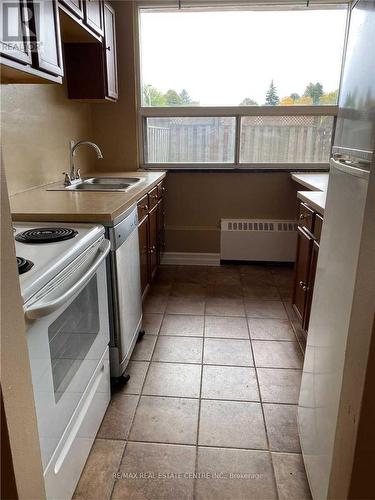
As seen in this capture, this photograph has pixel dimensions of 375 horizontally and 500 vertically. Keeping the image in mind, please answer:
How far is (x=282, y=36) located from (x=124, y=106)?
5.14ft

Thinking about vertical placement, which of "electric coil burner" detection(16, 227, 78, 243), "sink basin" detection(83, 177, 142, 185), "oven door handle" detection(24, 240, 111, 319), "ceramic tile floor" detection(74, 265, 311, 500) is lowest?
"ceramic tile floor" detection(74, 265, 311, 500)

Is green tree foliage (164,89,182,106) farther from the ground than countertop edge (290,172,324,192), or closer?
farther from the ground

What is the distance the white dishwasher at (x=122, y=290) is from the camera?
1780 millimetres

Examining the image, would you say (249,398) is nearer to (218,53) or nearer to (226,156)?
(226,156)

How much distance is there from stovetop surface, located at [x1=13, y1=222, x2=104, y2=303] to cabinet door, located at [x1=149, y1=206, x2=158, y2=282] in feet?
4.26

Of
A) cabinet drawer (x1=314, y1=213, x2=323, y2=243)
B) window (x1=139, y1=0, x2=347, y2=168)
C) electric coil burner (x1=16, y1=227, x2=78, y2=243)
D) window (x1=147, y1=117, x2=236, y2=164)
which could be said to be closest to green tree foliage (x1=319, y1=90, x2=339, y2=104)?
window (x1=139, y1=0, x2=347, y2=168)

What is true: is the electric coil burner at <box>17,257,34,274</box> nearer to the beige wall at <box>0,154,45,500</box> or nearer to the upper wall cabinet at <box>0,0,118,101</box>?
the beige wall at <box>0,154,45,500</box>

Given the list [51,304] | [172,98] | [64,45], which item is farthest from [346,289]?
[172,98]

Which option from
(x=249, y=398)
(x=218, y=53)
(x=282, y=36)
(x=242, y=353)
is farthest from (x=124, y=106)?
(x=249, y=398)

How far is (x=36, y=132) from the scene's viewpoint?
2.34m

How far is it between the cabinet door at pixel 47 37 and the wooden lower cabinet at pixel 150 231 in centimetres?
93

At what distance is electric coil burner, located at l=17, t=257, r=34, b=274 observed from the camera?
1.08 metres

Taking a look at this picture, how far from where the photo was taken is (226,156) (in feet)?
12.0

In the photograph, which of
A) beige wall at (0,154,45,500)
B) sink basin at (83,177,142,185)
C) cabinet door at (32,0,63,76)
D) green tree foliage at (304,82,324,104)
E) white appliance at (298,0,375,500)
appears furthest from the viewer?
green tree foliage at (304,82,324,104)
